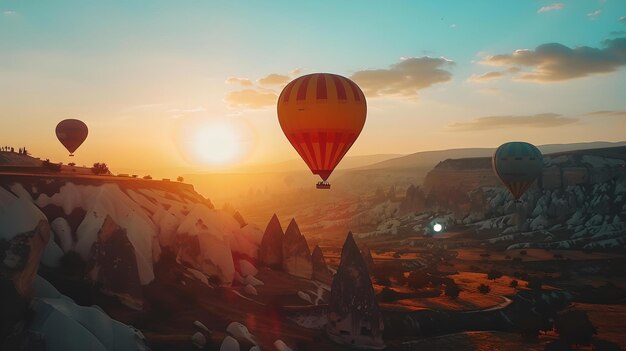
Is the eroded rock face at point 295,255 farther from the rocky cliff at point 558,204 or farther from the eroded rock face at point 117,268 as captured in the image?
the rocky cliff at point 558,204

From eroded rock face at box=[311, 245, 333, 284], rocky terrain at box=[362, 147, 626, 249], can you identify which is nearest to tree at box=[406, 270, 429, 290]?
eroded rock face at box=[311, 245, 333, 284]

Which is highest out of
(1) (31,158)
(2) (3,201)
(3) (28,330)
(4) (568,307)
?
(1) (31,158)

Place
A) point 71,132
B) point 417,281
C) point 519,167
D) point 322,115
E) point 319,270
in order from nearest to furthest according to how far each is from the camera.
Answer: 1. point 322,115
2. point 319,270
3. point 417,281
4. point 71,132
5. point 519,167

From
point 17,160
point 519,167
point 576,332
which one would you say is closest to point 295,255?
point 576,332

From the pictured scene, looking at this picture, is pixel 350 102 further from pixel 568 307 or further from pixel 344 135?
pixel 568 307

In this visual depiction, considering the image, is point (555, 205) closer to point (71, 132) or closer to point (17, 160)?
point (71, 132)

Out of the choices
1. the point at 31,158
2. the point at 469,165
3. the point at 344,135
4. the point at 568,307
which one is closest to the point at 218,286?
the point at 344,135

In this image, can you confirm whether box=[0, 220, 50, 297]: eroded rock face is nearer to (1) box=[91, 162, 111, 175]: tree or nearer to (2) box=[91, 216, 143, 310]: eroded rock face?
(2) box=[91, 216, 143, 310]: eroded rock face

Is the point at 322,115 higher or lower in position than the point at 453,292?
higher

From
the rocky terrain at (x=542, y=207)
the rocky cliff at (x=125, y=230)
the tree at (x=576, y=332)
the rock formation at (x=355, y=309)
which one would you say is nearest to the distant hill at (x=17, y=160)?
the rocky cliff at (x=125, y=230)
